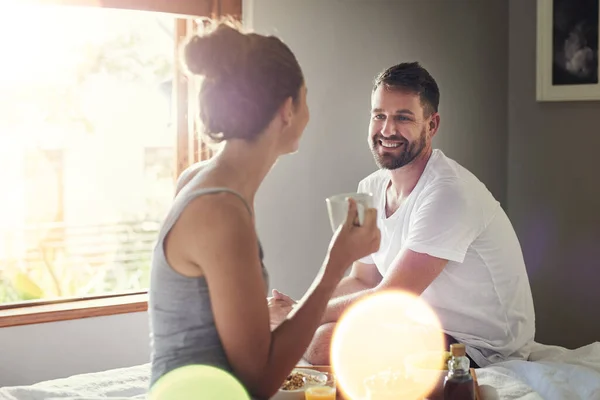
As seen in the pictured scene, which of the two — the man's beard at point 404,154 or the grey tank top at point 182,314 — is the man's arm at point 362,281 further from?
the grey tank top at point 182,314

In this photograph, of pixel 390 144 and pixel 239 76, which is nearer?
pixel 239 76

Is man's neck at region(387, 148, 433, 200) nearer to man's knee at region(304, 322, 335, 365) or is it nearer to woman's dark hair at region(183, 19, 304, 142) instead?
man's knee at region(304, 322, 335, 365)

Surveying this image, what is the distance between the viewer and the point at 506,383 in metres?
2.05

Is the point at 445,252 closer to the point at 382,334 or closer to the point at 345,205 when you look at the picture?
the point at 382,334

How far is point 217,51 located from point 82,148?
Answer: 5.68 ft

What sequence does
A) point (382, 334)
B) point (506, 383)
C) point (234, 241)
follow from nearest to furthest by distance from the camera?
point (234, 241) < point (506, 383) < point (382, 334)

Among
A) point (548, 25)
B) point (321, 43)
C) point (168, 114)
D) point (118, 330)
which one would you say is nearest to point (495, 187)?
point (548, 25)

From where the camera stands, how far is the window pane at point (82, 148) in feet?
9.51

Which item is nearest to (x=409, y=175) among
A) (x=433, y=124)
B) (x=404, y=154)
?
(x=404, y=154)

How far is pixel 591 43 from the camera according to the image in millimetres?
3273

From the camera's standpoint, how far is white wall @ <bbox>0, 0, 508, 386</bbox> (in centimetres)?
294

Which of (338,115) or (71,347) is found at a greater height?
(338,115)

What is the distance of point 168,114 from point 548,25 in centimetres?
161

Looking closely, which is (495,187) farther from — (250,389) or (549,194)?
(250,389)
